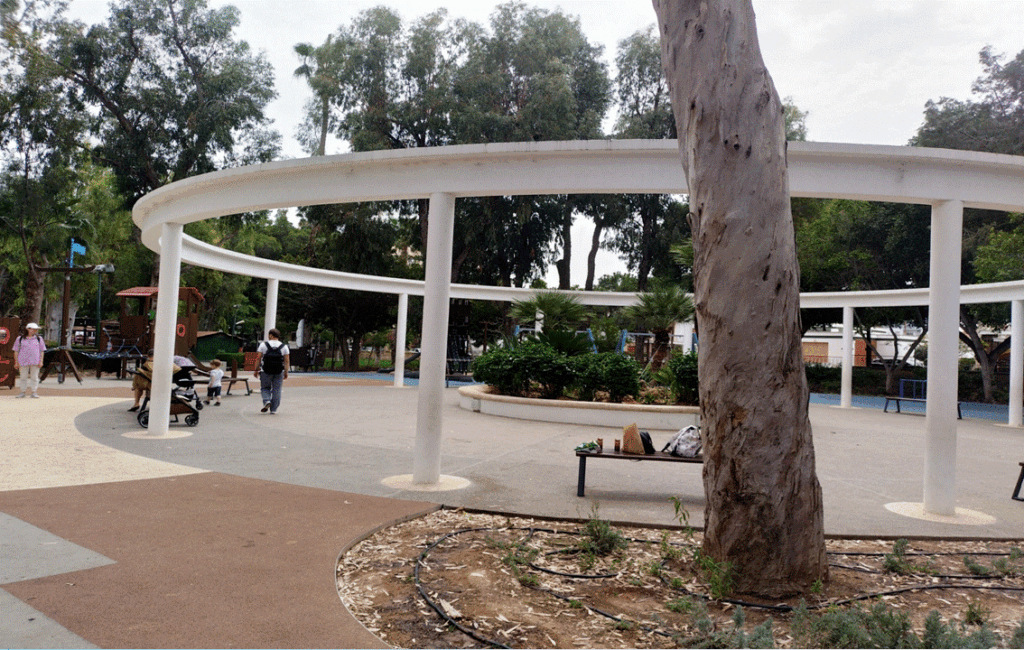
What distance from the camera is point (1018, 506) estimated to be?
6758 millimetres

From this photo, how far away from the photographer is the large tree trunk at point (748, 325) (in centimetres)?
381

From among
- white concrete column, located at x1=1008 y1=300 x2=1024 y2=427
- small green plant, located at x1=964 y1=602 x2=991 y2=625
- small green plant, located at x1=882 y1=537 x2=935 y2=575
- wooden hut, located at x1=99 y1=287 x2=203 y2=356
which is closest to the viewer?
small green plant, located at x1=964 y1=602 x2=991 y2=625

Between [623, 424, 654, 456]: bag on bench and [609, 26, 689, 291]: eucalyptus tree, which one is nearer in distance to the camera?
[623, 424, 654, 456]: bag on bench

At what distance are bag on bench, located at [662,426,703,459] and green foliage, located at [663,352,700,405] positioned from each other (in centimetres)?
703

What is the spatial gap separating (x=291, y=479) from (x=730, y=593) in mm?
4474

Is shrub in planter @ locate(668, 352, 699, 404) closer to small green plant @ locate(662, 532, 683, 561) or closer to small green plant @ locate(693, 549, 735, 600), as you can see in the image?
small green plant @ locate(662, 532, 683, 561)

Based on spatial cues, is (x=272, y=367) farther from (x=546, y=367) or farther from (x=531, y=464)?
(x=531, y=464)

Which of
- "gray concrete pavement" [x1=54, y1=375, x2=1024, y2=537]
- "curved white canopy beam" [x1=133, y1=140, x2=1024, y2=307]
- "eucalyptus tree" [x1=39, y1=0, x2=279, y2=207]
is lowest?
"gray concrete pavement" [x1=54, y1=375, x2=1024, y2=537]

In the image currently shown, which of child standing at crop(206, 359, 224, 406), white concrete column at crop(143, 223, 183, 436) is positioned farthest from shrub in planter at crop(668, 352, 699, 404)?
child standing at crop(206, 359, 224, 406)

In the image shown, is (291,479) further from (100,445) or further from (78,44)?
(78,44)

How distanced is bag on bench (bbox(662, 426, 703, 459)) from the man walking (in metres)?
7.98

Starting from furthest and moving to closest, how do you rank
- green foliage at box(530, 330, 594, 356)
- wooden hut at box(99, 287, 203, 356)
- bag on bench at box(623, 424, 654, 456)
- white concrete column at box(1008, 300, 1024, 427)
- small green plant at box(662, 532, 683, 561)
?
wooden hut at box(99, 287, 203, 356)
white concrete column at box(1008, 300, 1024, 427)
green foliage at box(530, 330, 594, 356)
bag on bench at box(623, 424, 654, 456)
small green plant at box(662, 532, 683, 561)

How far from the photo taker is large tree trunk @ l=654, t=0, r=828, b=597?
3807 millimetres

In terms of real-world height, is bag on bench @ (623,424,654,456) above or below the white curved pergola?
below
